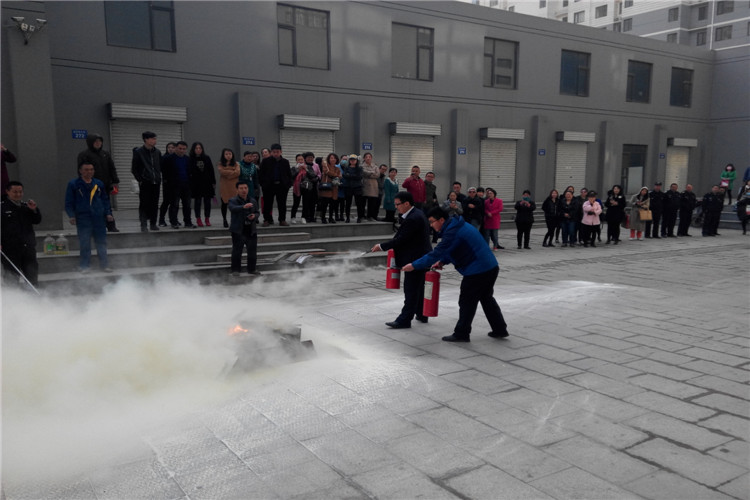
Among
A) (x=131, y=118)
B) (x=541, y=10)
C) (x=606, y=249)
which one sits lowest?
(x=606, y=249)

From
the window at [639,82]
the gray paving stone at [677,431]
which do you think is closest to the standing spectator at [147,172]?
the gray paving stone at [677,431]

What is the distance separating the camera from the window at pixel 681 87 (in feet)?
96.9

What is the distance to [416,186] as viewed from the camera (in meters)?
15.5

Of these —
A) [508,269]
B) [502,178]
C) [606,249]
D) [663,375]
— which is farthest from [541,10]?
[663,375]

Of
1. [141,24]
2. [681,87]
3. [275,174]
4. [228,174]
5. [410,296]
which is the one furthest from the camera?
[681,87]

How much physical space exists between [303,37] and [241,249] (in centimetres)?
1058

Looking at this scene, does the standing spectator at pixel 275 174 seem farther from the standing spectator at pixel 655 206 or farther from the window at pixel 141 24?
the standing spectator at pixel 655 206

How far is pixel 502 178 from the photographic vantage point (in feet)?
→ 78.9

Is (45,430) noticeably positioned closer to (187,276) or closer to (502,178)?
(187,276)

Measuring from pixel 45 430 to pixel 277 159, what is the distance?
9285mm

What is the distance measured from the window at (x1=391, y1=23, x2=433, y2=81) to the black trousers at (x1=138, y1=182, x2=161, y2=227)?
11908 mm

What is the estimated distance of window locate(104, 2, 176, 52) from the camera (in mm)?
15547

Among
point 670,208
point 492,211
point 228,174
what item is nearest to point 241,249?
point 228,174

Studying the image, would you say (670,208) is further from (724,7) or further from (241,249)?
(724,7)
